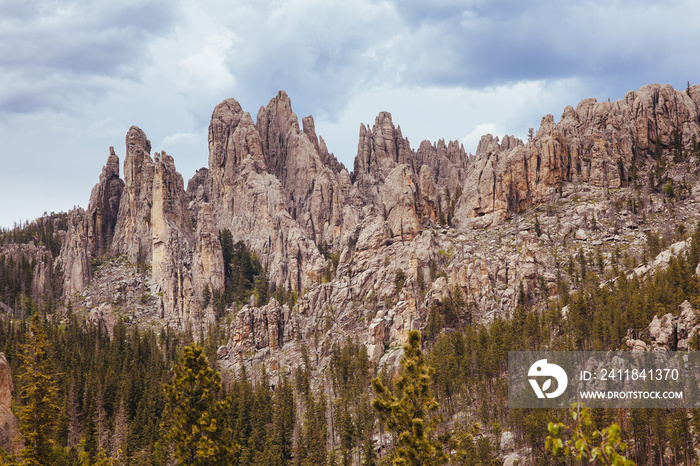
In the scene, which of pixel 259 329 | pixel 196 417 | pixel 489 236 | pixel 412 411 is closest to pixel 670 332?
pixel 412 411

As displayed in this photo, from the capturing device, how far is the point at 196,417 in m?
46.8

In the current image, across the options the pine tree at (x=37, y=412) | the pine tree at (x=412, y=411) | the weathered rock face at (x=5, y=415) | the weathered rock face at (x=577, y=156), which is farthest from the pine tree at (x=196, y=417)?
the weathered rock face at (x=577, y=156)

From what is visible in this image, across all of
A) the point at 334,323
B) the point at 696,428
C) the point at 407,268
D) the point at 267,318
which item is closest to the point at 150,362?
the point at 267,318

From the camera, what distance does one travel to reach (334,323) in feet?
→ 549

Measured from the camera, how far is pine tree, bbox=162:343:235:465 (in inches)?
1815

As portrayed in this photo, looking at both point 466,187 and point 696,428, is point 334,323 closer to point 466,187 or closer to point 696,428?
point 466,187

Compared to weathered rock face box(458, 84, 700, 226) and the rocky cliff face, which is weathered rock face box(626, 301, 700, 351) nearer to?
the rocky cliff face

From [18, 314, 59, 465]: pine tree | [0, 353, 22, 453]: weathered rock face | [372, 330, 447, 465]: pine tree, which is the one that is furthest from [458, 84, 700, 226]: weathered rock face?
[372, 330, 447, 465]: pine tree

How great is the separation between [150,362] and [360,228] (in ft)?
257

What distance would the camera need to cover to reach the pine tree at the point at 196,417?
46.1m

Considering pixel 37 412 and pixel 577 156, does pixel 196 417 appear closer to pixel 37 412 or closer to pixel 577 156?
pixel 37 412

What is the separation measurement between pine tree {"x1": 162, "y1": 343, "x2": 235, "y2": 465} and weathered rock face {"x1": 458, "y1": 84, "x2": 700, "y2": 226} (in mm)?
147426

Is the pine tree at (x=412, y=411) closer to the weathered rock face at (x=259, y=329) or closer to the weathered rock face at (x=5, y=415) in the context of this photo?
the weathered rock face at (x=5, y=415)

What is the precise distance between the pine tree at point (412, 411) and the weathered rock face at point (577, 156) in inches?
5952
